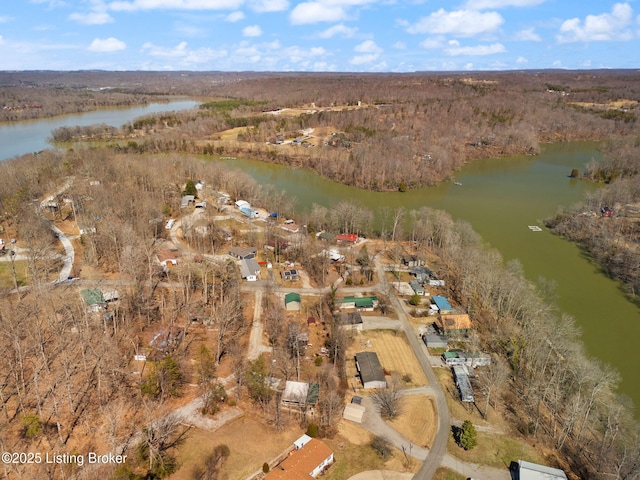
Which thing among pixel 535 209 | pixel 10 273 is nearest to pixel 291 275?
A: pixel 10 273

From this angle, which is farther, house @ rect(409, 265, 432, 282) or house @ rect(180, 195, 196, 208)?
house @ rect(180, 195, 196, 208)

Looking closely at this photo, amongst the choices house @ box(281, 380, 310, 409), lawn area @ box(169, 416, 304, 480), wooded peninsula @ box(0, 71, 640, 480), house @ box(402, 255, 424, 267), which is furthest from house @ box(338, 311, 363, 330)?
house @ box(402, 255, 424, 267)

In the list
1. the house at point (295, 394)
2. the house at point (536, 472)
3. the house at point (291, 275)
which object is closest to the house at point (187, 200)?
the house at point (291, 275)

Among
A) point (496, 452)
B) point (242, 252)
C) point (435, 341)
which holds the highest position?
point (242, 252)

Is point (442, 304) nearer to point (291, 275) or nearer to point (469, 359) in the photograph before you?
point (469, 359)

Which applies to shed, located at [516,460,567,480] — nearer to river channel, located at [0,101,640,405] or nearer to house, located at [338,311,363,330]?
river channel, located at [0,101,640,405]

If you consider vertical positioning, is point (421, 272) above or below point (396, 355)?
above

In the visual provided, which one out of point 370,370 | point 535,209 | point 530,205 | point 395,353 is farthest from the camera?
point 530,205
